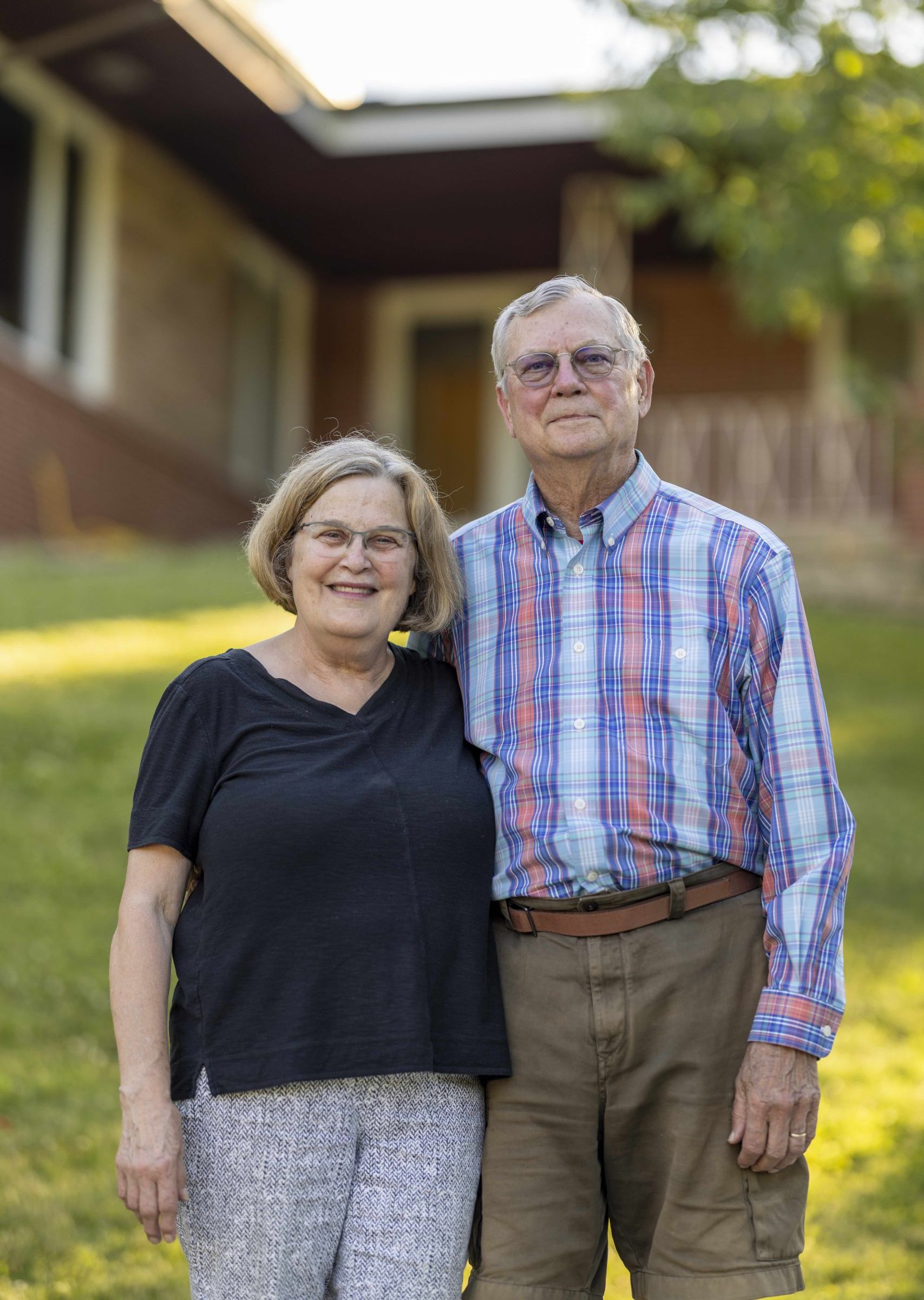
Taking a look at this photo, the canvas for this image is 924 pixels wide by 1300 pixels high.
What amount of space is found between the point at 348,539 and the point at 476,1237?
51.7 inches

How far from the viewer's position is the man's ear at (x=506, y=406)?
2992 mm

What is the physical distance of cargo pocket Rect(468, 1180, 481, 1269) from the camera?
9.28ft

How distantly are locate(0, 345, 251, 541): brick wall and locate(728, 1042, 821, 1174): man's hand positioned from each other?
9913mm

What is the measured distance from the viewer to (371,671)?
2924 millimetres

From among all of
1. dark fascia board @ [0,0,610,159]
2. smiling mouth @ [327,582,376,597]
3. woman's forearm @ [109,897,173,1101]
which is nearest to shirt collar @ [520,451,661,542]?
smiling mouth @ [327,582,376,597]

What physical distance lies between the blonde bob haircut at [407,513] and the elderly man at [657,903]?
23 centimetres

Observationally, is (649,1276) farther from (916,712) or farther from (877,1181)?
(916,712)

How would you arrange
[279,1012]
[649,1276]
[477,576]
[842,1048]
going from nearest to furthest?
[279,1012] → [649,1276] → [477,576] → [842,1048]

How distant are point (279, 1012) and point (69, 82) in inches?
481

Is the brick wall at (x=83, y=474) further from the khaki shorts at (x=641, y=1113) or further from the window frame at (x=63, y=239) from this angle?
the khaki shorts at (x=641, y=1113)

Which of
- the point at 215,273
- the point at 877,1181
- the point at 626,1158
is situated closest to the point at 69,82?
the point at 215,273

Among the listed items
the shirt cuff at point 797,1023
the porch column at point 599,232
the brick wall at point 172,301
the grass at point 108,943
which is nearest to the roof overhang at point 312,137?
the porch column at point 599,232

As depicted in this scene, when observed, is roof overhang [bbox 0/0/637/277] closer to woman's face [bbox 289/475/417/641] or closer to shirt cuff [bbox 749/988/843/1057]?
woman's face [bbox 289/475/417/641]

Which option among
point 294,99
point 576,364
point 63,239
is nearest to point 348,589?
point 576,364
